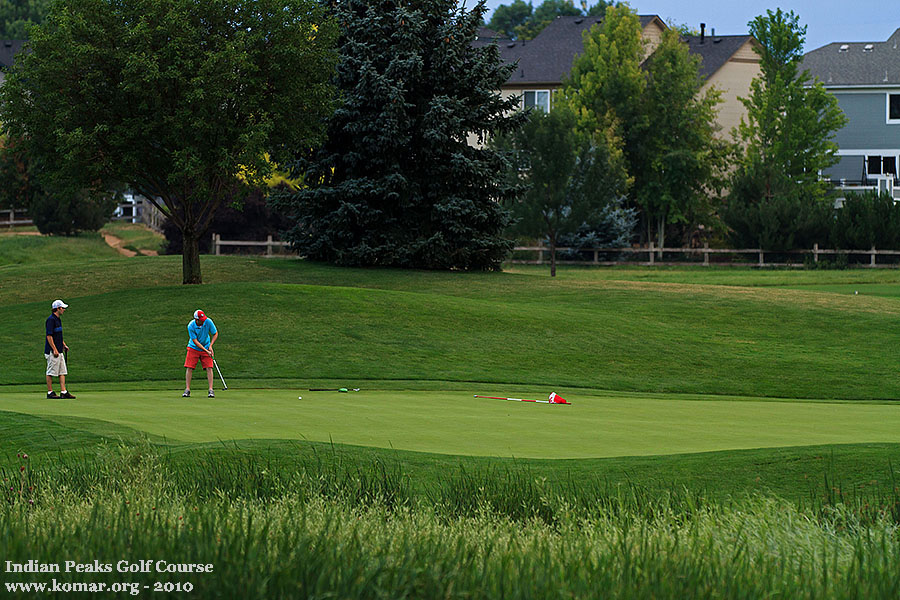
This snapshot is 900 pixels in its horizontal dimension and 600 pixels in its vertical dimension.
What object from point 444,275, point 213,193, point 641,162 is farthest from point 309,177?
point 641,162

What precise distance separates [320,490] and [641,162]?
71.3 meters

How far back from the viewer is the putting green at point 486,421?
1324 cm

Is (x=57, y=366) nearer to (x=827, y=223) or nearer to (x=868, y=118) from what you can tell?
(x=827, y=223)

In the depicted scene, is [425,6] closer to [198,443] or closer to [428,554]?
[198,443]

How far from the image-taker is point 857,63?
272 feet

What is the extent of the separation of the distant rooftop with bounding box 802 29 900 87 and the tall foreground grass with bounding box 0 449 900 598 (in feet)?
255

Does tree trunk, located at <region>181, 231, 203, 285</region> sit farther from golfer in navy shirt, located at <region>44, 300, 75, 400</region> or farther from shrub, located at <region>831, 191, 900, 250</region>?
shrub, located at <region>831, 191, 900, 250</region>

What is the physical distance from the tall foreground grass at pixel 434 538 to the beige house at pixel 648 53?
7547 centimetres

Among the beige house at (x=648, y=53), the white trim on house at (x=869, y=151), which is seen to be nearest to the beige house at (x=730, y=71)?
the beige house at (x=648, y=53)

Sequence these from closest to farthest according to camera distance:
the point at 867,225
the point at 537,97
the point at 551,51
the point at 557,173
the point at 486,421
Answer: the point at 486,421 < the point at 557,173 < the point at 867,225 < the point at 537,97 < the point at 551,51

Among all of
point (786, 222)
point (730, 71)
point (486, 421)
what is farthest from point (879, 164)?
point (486, 421)

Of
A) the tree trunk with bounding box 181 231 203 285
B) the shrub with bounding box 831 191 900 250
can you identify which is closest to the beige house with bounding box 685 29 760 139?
the shrub with bounding box 831 191 900 250

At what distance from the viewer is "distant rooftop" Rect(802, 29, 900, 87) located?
8050cm

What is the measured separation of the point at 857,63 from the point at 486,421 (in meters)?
76.3
